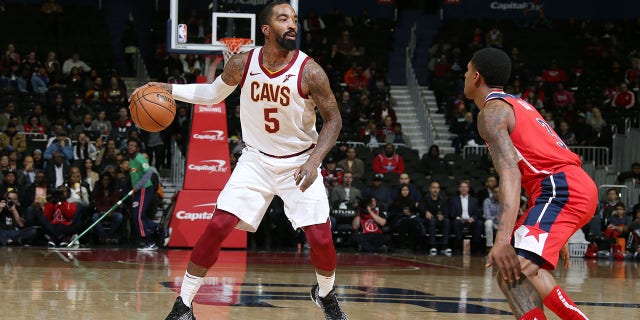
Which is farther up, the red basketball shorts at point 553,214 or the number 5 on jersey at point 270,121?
the number 5 on jersey at point 270,121

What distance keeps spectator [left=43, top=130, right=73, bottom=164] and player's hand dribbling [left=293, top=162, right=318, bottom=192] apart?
38.0ft

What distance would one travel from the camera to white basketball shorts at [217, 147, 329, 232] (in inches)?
255

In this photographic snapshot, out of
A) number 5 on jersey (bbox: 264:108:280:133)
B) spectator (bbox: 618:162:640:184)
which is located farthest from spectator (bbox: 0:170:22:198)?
spectator (bbox: 618:162:640:184)

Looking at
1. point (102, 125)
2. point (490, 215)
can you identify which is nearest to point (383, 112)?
point (490, 215)

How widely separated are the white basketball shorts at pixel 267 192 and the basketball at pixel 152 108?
0.63 metres

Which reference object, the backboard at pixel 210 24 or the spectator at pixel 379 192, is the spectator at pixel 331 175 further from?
the backboard at pixel 210 24

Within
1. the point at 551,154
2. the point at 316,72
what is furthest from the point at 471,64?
the point at 316,72

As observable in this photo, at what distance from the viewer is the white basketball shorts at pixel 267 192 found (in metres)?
6.48

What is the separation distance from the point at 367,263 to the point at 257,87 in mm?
6860

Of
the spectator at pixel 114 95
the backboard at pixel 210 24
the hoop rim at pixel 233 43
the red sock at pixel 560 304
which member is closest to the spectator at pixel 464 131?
the spectator at pixel 114 95

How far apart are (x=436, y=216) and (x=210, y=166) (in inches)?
160

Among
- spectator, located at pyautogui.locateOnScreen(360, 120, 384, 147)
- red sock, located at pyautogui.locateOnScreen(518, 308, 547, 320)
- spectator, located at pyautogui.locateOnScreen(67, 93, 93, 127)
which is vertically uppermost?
spectator, located at pyautogui.locateOnScreen(67, 93, 93, 127)

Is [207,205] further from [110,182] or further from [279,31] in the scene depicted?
[279,31]

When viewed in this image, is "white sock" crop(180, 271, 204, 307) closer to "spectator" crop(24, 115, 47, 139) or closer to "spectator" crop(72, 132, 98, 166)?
"spectator" crop(72, 132, 98, 166)
